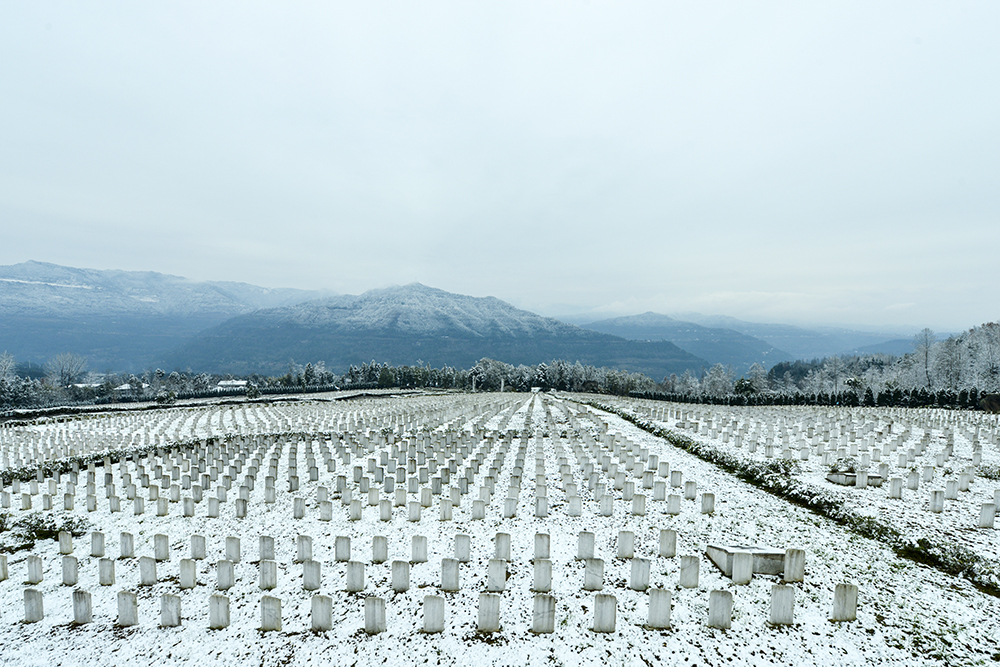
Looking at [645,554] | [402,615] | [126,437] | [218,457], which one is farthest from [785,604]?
[126,437]

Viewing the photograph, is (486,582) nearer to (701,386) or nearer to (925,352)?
(925,352)

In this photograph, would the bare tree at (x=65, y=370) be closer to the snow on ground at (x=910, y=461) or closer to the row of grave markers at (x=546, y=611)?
the row of grave markers at (x=546, y=611)

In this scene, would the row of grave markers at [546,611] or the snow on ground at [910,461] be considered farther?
the snow on ground at [910,461]

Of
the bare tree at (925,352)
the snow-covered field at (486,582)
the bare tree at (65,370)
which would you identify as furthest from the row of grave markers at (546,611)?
the bare tree at (65,370)

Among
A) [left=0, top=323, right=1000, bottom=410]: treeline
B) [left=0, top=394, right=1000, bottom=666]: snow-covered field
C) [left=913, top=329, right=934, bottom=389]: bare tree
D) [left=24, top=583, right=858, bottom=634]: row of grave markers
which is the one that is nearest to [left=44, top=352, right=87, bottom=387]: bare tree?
[left=0, top=323, right=1000, bottom=410]: treeline

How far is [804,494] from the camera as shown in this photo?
392 inches

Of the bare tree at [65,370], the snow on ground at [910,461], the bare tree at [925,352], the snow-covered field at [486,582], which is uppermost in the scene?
the bare tree at [925,352]

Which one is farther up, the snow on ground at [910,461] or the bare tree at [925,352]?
the bare tree at [925,352]

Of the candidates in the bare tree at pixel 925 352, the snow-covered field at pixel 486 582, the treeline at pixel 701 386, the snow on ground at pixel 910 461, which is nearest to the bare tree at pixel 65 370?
the treeline at pixel 701 386

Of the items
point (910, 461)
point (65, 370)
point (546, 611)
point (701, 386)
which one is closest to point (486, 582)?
point (546, 611)

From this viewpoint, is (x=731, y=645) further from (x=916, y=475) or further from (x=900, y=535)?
(x=916, y=475)

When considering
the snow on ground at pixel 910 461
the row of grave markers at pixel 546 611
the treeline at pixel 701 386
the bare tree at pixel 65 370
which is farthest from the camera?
the bare tree at pixel 65 370

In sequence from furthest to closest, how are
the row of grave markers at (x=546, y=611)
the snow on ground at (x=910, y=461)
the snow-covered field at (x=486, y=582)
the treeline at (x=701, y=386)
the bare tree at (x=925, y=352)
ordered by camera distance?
the bare tree at (x=925, y=352) → the treeline at (x=701, y=386) → the snow on ground at (x=910, y=461) → the row of grave markers at (x=546, y=611) → the snow-covered field at (x=486, y=582)

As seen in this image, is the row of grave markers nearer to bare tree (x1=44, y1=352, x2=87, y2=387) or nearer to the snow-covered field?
the snow-covered field
